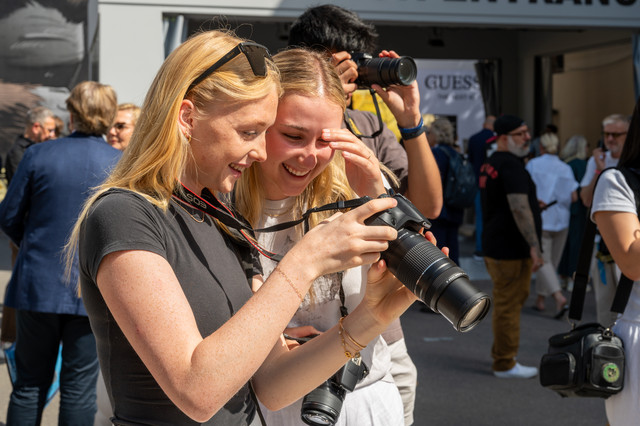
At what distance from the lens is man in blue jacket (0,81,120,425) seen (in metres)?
3.61

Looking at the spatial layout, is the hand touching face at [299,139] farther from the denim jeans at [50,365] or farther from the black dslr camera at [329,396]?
the denim jeans at [50,365]

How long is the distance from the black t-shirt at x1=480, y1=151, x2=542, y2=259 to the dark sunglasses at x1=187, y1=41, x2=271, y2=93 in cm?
428

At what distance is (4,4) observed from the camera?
8109 mm

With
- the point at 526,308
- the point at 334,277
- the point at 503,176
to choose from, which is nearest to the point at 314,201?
the point at 334,277

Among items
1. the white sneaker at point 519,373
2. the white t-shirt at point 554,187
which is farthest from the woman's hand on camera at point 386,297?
the white t-shirt at point 554,187

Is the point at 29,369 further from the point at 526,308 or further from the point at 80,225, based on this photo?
the point at 526,308

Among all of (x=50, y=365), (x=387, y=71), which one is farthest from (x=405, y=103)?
(x=50, y=365)

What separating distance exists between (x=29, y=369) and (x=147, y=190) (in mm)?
2548

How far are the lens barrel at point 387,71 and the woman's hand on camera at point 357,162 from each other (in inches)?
24.2

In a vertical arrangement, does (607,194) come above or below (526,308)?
above

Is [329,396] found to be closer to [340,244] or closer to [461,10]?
[340,244]

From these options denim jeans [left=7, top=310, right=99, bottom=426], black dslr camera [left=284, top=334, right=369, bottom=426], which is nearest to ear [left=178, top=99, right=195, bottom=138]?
black dslr camera [left=284, top=334, right=369, bottom=426]

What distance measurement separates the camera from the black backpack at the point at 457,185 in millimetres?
7156

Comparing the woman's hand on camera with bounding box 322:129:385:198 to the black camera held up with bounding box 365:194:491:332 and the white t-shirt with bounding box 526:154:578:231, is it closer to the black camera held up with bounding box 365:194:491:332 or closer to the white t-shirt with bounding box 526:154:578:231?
the black camera held up with bounding box 365:194:491:332
